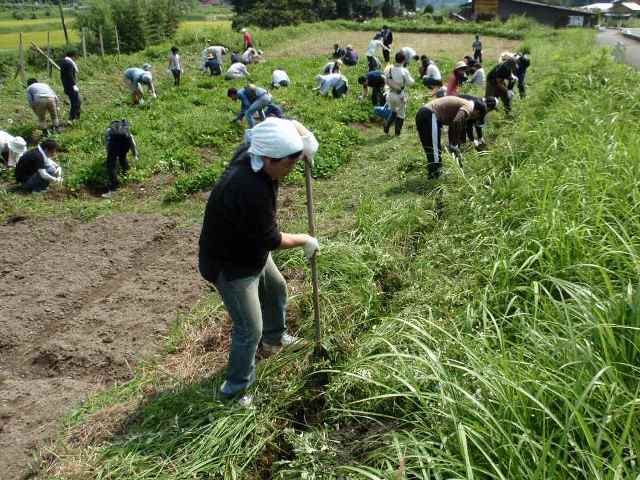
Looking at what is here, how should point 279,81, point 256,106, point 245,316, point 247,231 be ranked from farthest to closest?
point 279,81 → point 256,106 → point 245,316 → point 247,231

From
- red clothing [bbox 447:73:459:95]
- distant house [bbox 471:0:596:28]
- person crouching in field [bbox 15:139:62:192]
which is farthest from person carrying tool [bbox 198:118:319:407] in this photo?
distant house [bbox 471:0:596:28]

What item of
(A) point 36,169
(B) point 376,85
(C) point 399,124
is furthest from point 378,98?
(A) point 36,169

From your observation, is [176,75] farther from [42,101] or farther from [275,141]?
[275,141]

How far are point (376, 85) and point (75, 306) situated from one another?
8181 mm

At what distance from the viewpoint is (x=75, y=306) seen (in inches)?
199

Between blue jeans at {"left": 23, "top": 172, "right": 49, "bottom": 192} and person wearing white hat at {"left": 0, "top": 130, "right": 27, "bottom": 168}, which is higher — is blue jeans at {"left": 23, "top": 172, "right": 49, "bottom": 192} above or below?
below

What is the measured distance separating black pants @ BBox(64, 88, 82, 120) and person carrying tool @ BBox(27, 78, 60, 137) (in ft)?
2.42

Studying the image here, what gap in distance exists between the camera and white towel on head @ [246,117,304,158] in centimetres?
278

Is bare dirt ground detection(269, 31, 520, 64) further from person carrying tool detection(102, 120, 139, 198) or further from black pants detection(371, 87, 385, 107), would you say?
person carrying tool detection(102, 120, 139, 198)

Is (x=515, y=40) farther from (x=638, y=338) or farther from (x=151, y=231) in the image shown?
(x=638, y=338)

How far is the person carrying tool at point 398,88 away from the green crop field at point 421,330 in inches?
82.0

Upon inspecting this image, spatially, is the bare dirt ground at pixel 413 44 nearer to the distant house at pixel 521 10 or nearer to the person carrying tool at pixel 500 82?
the person carrying tool at pixel 500 82

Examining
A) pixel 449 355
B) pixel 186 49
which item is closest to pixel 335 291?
pixel 449 355

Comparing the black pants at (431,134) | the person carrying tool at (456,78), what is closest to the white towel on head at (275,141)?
the black pants at (431,134)
